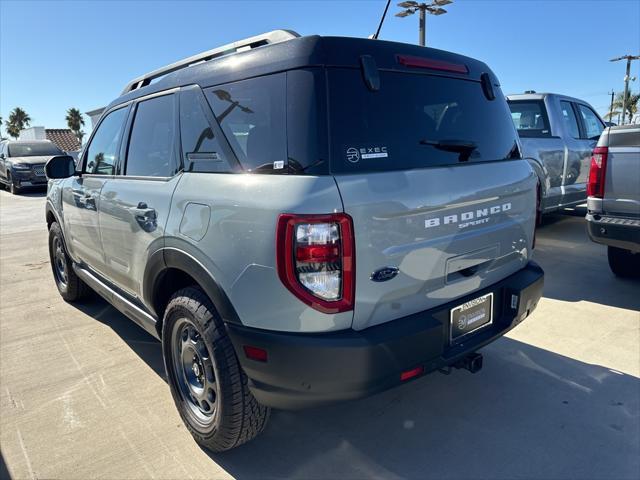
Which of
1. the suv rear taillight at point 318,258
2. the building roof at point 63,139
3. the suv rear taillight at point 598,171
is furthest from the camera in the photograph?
the building roof at point 63,139

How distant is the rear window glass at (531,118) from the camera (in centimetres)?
670

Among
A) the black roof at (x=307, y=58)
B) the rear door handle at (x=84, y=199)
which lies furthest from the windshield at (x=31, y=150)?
the black roof at (x=307, y=58)

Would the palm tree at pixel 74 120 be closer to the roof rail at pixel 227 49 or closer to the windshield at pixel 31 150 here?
the windshield at pixel 31 150

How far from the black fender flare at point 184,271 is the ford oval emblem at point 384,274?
612 millimetres

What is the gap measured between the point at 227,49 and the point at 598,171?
352 cm

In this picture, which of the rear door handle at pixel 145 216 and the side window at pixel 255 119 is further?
the rear door handle at pixel 145 216

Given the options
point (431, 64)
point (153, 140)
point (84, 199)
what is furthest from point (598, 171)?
point (84, 199)

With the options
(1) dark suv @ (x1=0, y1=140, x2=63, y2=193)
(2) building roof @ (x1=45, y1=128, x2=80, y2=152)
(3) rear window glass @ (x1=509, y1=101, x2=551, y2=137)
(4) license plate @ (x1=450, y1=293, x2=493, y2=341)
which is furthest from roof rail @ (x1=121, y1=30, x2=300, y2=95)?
(2) building roof @ (x1=45, y1=128, x2=80, y2=152)

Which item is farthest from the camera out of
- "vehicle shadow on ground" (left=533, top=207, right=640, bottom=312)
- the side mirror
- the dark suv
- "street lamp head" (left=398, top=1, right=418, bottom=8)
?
the dark suv

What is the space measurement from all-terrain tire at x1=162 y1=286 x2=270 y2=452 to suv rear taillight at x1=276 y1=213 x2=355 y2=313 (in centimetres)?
54

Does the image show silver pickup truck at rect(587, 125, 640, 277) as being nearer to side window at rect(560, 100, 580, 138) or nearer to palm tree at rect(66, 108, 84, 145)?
side window at rect(560, 100, 580, 138)

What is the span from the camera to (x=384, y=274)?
196 centimetres

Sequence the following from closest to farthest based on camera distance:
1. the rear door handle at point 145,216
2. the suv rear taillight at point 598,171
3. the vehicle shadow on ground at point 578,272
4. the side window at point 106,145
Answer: the rear door handle at point 145,216, the side window at point 106,145, the suv rear taillight at point 598,171, the vehicle shadow on ground at point 578,272

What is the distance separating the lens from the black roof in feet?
6.51
